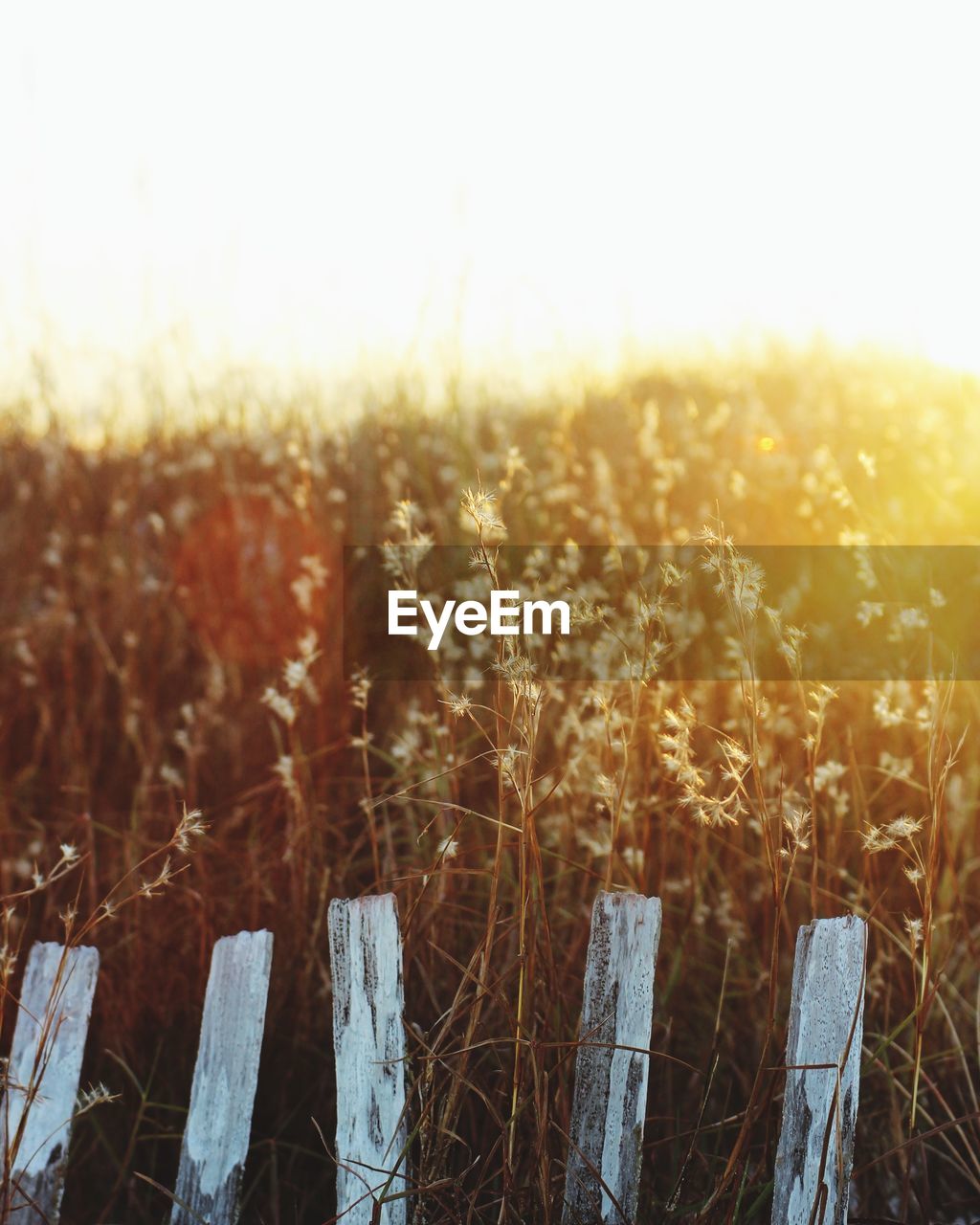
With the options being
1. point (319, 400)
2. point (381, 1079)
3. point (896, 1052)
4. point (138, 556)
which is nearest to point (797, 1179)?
point (381, 1079)

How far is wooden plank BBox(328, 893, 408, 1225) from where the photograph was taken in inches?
47.4

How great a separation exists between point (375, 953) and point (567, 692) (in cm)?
133

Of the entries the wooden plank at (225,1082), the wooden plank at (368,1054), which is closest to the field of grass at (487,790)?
the wooden plank at (368,1054)

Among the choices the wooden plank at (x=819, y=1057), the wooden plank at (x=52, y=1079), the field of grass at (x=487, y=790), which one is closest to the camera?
the wooden plank at (x=819, y=1057)

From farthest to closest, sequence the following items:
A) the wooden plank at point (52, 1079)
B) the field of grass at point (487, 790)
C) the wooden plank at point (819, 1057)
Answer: the wooden plank at point (52, 1079) < the field of grass at point (487, 790) < the wooden plank at point (819, 1057)

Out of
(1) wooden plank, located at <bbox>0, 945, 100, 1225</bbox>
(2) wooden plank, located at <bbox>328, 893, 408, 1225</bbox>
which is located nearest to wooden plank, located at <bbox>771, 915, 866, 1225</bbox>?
(2) wooden plank, located at <bbox>328, 893, 408, 1225</bbox>

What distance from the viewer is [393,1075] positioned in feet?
4.00

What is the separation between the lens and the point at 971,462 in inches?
138

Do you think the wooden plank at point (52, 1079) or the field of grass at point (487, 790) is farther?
the wooden plank at point (52, 1079)

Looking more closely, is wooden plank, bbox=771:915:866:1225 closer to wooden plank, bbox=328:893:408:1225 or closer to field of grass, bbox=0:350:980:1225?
field of grass, bbox=0:350:980:1225

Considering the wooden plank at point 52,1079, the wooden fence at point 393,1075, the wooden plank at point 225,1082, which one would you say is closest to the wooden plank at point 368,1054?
the wooden fence at point 393,1075

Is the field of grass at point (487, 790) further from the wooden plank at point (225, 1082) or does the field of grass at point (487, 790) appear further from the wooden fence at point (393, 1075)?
the wooden plank at point (225, 1082)

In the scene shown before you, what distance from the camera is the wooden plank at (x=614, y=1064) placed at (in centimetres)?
120

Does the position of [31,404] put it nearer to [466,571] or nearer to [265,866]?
[466,571]
